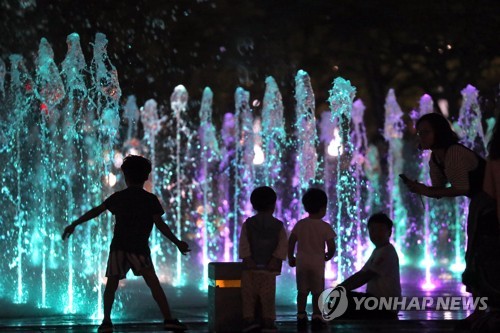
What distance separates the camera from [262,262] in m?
6.88

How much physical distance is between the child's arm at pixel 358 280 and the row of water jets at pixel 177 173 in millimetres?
2786

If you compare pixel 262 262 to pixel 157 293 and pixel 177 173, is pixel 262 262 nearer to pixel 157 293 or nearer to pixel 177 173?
pixel 157 293

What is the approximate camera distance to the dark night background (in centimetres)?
2150

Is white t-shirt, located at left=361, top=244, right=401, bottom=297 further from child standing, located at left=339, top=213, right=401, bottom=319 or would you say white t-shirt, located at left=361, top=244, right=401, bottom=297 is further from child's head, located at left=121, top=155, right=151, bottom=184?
child's head, located at left=121, top=155, right=151, bottom=184

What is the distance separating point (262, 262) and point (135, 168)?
3.50 feet

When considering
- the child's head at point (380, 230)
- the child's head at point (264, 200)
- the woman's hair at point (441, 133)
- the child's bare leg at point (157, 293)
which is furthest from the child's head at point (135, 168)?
the woman's hair at point (441, 133)

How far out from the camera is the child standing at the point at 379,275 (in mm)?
7410

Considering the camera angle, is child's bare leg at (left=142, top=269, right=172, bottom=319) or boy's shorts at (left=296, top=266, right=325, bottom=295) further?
boy's shorts at (left=296, top=266, right=325, bottom=295)

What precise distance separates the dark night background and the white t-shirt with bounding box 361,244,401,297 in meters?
14.1

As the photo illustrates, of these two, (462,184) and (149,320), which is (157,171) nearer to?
(149,320)

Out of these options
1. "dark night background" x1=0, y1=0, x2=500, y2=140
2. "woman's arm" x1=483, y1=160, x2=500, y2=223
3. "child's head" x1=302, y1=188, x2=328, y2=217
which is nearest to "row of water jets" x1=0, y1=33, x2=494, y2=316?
"dark night background" x1=0, y1=0, x2=500, y2=140

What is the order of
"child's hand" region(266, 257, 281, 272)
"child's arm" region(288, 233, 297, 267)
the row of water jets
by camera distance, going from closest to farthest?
1. "child's hand" region(266, 257, 281, 272)
2. "child's arm" region(288, 233, 297, 267)
3. the row of water jets

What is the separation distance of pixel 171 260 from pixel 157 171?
8031 mm

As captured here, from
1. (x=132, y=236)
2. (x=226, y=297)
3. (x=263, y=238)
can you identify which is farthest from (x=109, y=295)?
(x=263, y=238)
